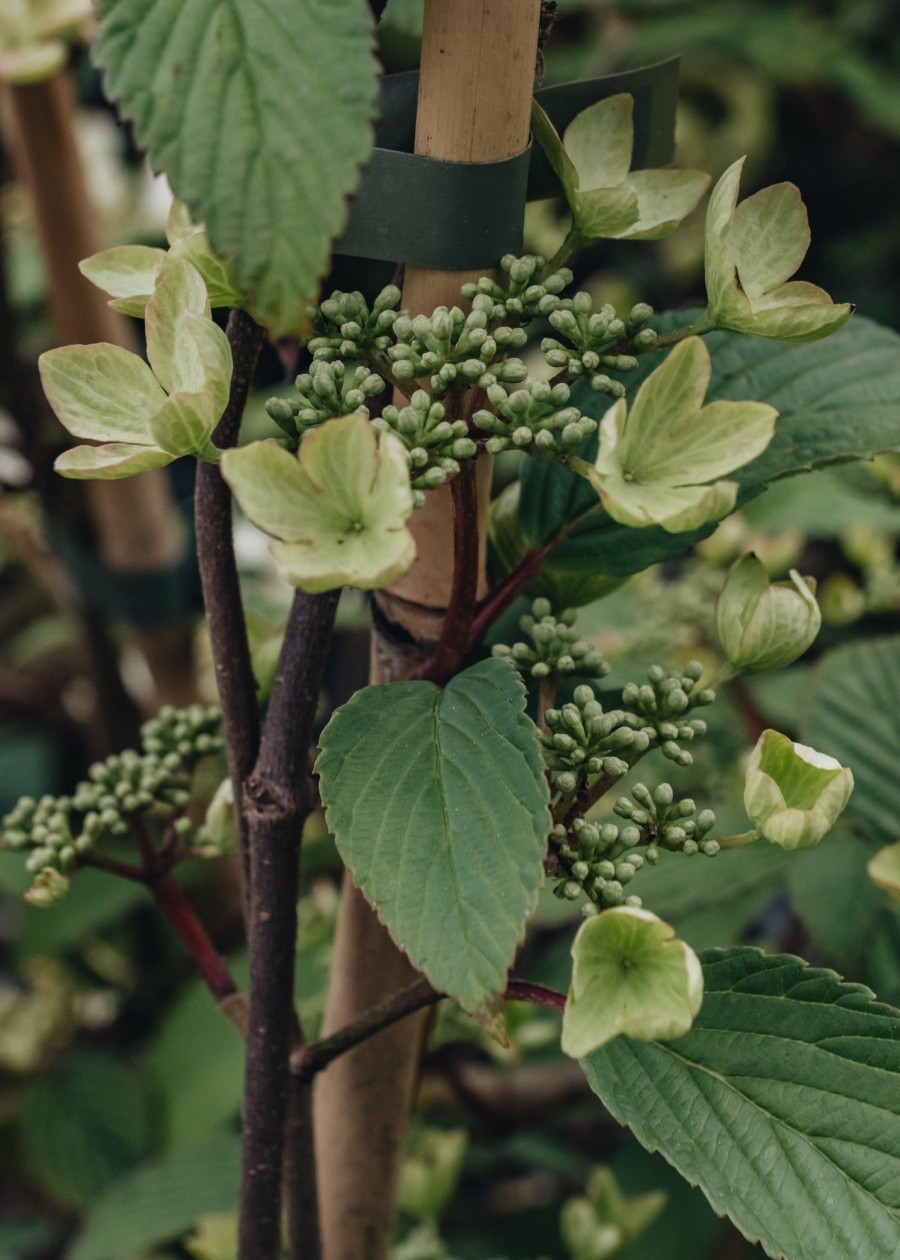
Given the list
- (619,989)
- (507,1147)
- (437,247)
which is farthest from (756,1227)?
(507,1147)

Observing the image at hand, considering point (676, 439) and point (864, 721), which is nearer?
point (676, 439)

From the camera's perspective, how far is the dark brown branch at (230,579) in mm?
369

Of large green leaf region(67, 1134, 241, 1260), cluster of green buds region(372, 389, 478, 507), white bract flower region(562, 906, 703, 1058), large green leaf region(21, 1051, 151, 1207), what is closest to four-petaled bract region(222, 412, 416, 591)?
cluster of green buds region(372, 389, 478, 507)

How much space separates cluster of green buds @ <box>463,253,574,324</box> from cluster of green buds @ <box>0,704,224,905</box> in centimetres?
22

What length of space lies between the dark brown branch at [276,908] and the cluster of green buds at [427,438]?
0.05m

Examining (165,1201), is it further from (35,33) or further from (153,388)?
(35,33)

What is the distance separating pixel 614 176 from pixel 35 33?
0.54 meters

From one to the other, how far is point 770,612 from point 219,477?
18cm

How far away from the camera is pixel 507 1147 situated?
2.89ft

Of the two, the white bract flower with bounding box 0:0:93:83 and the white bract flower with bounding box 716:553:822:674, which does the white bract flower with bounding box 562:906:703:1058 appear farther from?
the white bract flower with bounding box 0:0:93:83

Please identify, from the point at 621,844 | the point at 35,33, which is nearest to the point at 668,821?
the point at 621,844

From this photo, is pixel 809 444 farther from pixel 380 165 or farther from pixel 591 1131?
pixel 591 1131

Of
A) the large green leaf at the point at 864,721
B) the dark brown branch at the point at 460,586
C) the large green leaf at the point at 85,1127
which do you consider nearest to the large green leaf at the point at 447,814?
the dark brown branch at the point at 460,586

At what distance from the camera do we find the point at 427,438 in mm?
333
